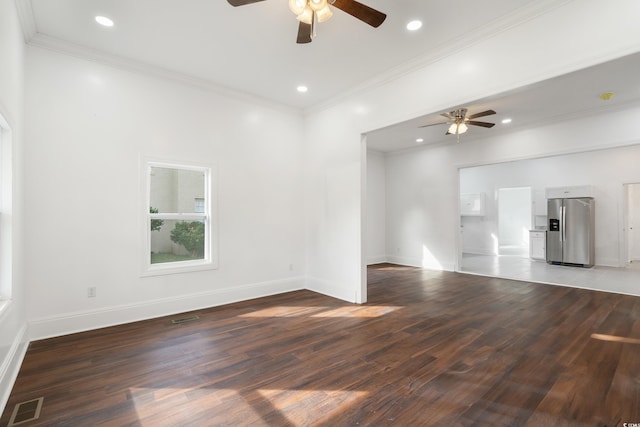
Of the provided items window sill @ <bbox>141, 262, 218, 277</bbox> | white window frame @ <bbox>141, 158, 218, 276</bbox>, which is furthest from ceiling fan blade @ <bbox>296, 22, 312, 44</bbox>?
window sill @ <bbox>141, 262, 218, 277</bbox>

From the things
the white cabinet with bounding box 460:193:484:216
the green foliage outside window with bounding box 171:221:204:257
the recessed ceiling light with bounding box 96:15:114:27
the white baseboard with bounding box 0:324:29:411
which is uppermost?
the recessed ceiling light with bounding box 96:15:114:27

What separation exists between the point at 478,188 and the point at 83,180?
10630 mm

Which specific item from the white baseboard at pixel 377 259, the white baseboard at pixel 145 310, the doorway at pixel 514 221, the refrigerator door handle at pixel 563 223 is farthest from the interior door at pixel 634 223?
the white baseboard at pixel 145 310

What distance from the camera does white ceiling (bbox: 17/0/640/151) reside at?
113 inches

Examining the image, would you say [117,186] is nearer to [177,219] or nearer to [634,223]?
[177,219]

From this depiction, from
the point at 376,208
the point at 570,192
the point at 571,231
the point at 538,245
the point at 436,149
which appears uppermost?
the point at 436,149

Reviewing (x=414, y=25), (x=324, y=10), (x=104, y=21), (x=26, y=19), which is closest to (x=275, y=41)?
(x=324, y=10)

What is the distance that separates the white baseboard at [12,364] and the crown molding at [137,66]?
117 inches

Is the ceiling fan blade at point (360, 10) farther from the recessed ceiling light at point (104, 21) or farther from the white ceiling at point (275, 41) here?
the recessed ceiling light at point (104, 21)

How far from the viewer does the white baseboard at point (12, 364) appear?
6.91ft

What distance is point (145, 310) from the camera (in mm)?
3865

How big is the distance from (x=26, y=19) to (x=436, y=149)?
7525mm

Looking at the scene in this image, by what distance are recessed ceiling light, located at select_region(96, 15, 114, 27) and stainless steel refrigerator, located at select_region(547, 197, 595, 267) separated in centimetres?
994

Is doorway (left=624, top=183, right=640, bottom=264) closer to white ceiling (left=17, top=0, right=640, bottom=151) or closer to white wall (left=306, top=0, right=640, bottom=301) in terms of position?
white wall (left=306, top=0, right=640, bottom=301)
